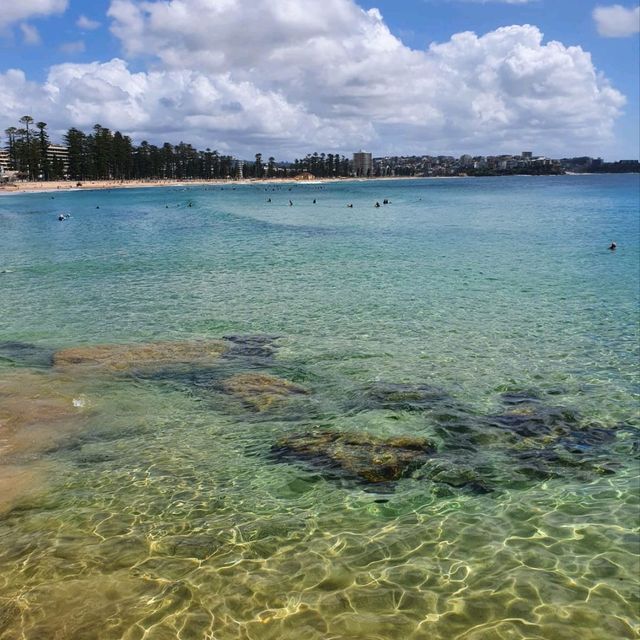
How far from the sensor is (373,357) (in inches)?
590

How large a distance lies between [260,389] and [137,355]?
4.10 meters

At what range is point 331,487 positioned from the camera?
28.2 ft

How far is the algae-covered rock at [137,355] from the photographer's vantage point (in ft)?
46.4

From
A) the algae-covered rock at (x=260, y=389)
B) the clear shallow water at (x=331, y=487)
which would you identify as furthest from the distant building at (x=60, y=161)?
the algae-covered rock at (x=260, y=389)

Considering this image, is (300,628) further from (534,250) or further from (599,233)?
(599,233)

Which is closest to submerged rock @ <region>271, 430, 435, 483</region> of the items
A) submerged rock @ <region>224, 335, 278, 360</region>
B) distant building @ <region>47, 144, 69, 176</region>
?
submerged rock @ <region>224, 335, 278, 360</region>

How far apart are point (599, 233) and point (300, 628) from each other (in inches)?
1943

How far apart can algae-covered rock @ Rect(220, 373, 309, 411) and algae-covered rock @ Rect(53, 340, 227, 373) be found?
181 centimetres

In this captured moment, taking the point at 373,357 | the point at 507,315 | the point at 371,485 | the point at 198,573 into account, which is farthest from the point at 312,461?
the point at 507,315

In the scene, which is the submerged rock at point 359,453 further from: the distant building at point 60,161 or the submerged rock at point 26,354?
the distant building at point 60,161

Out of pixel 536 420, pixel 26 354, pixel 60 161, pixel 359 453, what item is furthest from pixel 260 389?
pixel 60 161

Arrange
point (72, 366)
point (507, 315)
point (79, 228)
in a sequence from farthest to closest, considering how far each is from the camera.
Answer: point (79, 228) < point (507, 315) < point (72, 366)

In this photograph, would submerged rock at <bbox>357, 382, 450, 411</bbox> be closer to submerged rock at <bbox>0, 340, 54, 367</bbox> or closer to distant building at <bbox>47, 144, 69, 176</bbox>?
submerged rock at <bbox>0, 340, 54, 367</bbox>

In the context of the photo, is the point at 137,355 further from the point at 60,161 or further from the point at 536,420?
the point at 60,161
